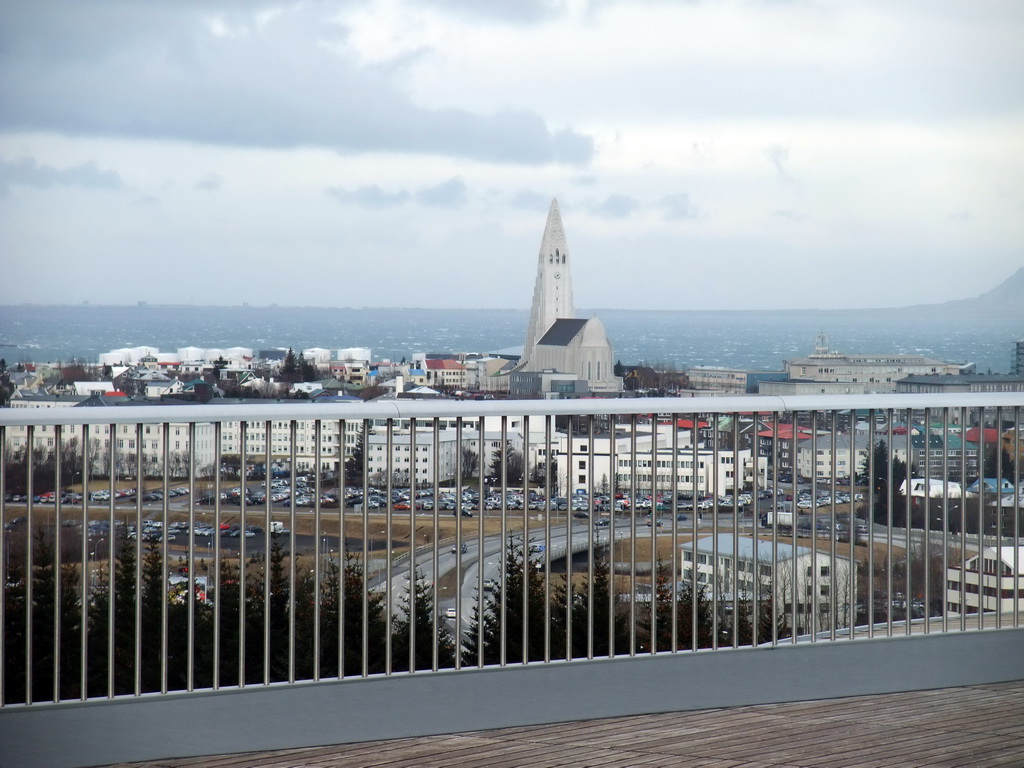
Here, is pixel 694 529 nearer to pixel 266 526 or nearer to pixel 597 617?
pixel 597 617

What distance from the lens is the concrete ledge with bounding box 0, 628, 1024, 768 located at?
2004mm

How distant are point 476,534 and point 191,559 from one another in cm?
60

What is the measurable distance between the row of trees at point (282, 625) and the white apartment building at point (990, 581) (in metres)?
0.51

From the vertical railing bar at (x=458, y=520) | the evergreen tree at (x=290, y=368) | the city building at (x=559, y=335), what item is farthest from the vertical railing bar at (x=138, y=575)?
the city building at (x=559, y=335)

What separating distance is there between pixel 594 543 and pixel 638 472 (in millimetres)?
192

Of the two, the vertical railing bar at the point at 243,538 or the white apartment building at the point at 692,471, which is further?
the white apartment building at the point at 692,471

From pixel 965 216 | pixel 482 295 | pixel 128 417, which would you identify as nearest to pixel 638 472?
pixel 128 417

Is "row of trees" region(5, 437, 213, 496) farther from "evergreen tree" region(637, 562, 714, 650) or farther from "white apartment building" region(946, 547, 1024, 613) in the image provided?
"white apartment building" region(946, 547, 1024, 613)

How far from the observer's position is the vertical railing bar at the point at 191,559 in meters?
2.11

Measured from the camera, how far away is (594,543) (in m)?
2.41

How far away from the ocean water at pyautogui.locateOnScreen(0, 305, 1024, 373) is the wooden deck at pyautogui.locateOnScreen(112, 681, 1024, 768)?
3.74 m

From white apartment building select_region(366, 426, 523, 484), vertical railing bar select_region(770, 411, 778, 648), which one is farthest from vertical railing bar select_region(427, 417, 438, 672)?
vertical railing bar select_region(770, 411, 778, 648)

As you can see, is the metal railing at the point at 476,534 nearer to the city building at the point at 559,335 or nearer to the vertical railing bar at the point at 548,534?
the vertical railing bar at the point at 548,534

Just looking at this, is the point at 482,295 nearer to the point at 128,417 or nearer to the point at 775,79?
the point at 775,79
